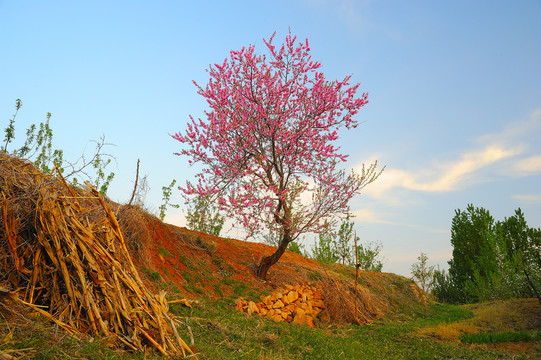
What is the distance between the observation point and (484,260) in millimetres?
23875

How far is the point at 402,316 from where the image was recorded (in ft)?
47.9

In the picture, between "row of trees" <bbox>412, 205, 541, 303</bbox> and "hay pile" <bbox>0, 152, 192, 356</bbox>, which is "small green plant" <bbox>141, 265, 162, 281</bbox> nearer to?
"hay pile" <bbox>0, 152, 192, 356</bbox>

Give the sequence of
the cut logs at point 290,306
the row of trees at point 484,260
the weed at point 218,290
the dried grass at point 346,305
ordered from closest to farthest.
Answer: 1. the cut logs at point 290,306
2. the weed at point 218,290
3. the dried grass at point 346,305
4. the row of trees at point 484,260

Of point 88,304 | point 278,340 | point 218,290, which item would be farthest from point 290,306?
point 88,304

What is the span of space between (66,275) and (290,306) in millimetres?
7595

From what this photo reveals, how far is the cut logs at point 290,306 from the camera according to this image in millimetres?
9826

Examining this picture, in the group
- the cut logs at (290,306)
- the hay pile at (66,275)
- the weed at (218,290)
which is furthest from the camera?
the weed at (218,290)

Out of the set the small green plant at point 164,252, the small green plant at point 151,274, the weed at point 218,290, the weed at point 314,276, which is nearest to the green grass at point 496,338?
the weed at point 314,276

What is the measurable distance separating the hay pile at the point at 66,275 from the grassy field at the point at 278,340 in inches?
9.0

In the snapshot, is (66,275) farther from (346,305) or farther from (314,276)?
(314,276)

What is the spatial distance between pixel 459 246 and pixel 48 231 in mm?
27484

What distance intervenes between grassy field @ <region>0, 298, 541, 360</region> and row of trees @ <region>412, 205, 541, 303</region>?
8.24 metres

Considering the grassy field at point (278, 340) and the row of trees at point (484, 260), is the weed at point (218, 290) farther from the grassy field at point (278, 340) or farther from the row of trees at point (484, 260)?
the row of trees at point (484, 260)

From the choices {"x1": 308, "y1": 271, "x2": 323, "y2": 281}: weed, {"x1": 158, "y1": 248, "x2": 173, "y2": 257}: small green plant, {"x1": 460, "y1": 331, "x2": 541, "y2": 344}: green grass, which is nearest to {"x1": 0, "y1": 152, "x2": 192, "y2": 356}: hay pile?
{"x1": 158, "y1": 248, "x2": 173, "y2": 257}: small green plant
